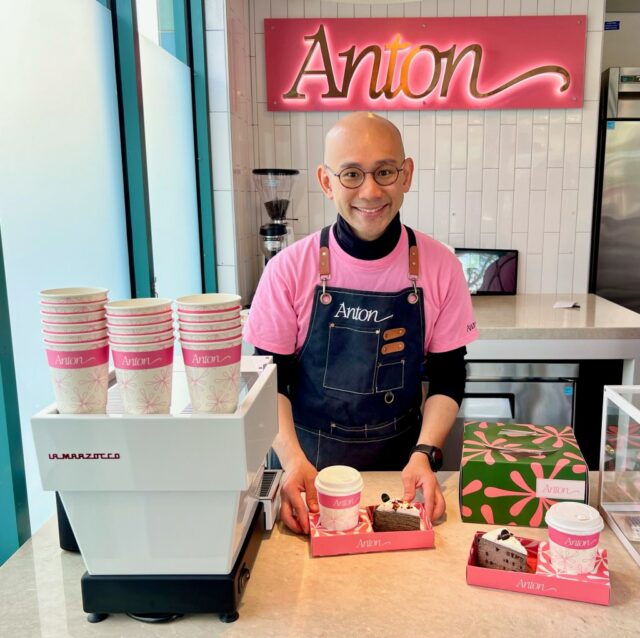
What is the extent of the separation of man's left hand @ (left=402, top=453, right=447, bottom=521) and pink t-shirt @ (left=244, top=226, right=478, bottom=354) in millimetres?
355

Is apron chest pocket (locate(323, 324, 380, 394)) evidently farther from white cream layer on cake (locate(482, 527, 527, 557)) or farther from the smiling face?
white cream layer on cake (locate(482, 527, 527, 557))

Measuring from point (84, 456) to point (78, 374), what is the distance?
0.11 m

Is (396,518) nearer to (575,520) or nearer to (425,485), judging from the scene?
(425,485)

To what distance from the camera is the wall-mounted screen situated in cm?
334

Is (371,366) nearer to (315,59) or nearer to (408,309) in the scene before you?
(408,309)

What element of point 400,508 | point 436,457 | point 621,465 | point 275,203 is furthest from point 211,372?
point 275,203

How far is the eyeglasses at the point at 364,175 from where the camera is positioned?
1386 mm

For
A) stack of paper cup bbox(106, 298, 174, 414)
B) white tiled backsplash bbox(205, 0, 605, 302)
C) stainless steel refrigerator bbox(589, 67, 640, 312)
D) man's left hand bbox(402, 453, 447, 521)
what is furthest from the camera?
stainless steel refrigerator bbox(589, 67, 640, 312)

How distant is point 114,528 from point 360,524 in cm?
43

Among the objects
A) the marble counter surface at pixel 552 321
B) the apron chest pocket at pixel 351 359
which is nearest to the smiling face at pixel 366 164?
the apron chest pocket at pixel 351 359

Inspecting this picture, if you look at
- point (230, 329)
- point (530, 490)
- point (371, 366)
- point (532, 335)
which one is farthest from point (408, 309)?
point (532, 335)

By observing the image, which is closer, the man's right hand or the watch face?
the man's right hand

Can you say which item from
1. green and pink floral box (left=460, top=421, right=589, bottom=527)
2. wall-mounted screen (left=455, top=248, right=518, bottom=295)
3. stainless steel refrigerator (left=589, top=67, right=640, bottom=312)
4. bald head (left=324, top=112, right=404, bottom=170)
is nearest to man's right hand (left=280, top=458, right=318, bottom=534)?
green and pink floral box (left=460, top=421, right=589, bottom=527)

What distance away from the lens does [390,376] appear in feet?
5.14
